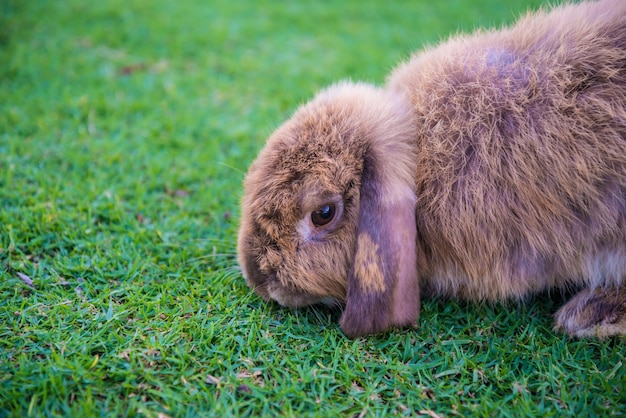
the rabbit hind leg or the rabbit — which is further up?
the rabbit

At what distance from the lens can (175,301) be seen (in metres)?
2.54

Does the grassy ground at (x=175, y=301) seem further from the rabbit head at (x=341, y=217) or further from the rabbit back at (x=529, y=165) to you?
the rabbit back at (x=529, y=165)

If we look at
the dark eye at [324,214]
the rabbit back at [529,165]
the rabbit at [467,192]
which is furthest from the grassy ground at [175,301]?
the dark eye at [324,214]

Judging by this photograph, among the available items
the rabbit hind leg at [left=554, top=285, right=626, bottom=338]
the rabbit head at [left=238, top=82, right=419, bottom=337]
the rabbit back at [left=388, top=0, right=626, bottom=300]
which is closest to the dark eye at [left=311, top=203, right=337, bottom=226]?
the rabbit head at [left=238, top=82, right=419, bottom=337]

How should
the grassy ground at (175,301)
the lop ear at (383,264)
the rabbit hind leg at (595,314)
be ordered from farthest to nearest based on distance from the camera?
the rabbit hind leg at (595,314), the lop ear at (383,264), the grassy ground at (175,301)

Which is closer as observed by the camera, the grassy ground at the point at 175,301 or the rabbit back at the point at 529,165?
the grassy ground at the point at 175,301

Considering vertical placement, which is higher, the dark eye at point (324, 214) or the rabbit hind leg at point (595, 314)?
the dark eye at point (324, 214)

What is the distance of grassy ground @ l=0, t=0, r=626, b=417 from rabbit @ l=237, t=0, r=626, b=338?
0.62 ft

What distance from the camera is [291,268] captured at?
2479mm

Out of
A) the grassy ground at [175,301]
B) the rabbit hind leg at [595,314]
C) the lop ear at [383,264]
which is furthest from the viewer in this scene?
the rabbit hind leg at [595,314]

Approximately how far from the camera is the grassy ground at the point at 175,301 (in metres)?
2.06

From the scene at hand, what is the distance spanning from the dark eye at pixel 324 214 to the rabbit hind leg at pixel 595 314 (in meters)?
1.21

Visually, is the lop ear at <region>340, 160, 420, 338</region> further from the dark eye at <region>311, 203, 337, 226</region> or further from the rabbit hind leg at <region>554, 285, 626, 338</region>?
the rabbit hind leg at <region>554, 285, 626, 338</region>

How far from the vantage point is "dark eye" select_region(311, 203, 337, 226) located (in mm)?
2449
